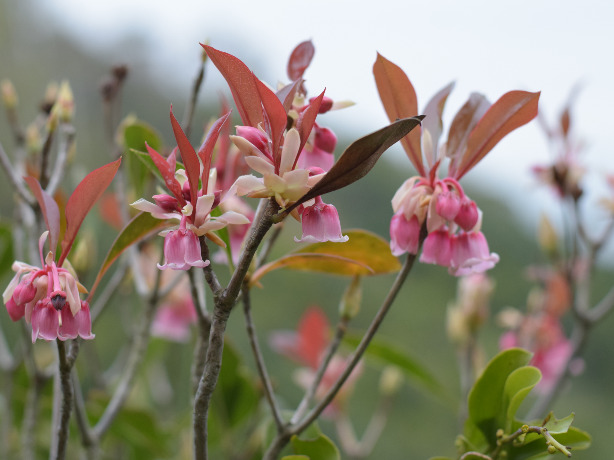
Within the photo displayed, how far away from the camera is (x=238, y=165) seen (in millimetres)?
612

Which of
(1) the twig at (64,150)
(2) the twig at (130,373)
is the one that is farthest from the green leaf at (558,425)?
(1) the twig at (64,150)

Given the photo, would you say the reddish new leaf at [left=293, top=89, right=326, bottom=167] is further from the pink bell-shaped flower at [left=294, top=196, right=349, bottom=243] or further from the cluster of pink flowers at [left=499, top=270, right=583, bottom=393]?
the cluster of pink flowers at [left=499, top=270, right=583, bottom=393]

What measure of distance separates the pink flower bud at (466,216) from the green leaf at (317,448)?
188mm

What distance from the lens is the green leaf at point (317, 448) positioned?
46 cm

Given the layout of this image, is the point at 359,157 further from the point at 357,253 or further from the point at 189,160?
the point at 357,253

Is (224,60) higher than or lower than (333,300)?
higher

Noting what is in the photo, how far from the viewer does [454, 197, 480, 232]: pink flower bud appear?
1.32 feet

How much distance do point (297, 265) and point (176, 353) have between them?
0.77m

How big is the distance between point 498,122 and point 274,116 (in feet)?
0.57

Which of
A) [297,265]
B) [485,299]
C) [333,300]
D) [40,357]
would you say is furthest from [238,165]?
[333,300]

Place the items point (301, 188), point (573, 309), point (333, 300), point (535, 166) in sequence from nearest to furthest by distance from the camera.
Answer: point (301, 188)
point (573, 309)
point (535, 166)
point (333, 300)

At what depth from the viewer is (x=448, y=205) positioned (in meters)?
0.39

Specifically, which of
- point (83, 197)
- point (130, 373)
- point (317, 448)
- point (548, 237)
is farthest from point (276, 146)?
point (548, 237)

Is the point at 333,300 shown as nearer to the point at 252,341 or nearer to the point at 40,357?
the point at 40,357
